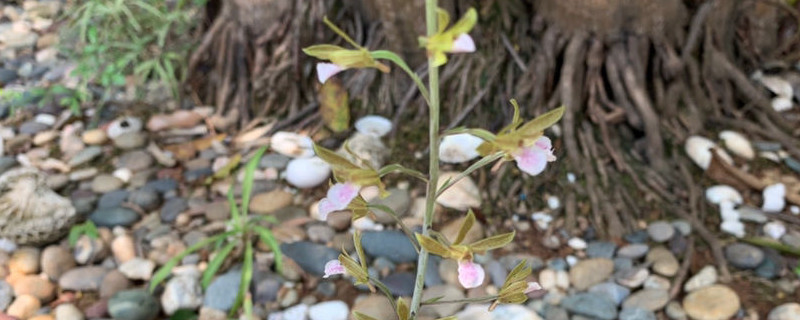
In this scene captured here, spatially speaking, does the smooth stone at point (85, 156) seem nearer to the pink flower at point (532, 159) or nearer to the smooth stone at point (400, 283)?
the smooth stone at point (400, 283)

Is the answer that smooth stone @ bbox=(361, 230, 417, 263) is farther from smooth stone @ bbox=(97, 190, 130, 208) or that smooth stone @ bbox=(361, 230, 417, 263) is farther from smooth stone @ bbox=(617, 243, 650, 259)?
smooth stone @ bbox=(97, 190, 130, 208)

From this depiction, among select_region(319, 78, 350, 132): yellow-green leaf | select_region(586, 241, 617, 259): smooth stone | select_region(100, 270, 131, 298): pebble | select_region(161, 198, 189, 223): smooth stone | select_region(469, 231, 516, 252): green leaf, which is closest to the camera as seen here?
select_region(469, 231, 516, 252): green leaf

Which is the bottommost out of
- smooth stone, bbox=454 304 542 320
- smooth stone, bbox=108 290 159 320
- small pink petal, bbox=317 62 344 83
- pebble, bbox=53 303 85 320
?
pebble, bbox=53 303 85 320

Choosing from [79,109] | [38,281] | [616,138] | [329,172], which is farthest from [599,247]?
[79,109]

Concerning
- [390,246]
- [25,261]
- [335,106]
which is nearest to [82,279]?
[25,261]

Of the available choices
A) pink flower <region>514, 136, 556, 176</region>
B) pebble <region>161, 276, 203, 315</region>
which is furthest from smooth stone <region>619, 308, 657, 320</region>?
pink flower <region>514, 136, 556, 176</region>

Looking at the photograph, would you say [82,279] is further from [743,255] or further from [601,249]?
[743,255]

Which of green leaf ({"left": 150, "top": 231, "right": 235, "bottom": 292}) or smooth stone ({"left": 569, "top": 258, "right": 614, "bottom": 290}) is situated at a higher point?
smooth stone ({"left": 569, "top": 258, "right": 614, "bottom": 290})
